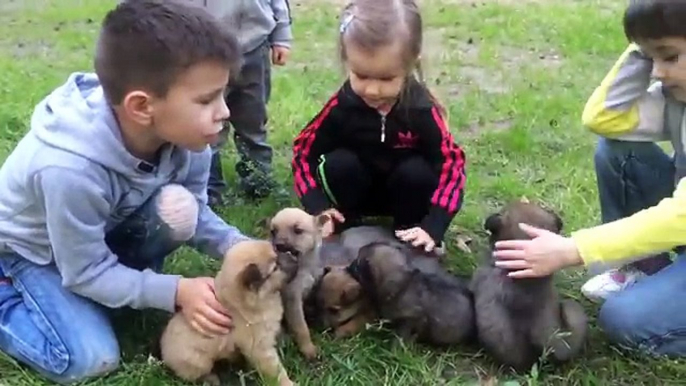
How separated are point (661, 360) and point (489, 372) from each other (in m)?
0.63

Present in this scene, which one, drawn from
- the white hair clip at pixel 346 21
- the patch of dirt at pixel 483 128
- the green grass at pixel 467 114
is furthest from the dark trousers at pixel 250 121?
the patch of dirt at pixel 483 128

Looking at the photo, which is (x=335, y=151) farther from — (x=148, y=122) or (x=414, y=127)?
(x=148, y=122)

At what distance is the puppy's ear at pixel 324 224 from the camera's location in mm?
3877

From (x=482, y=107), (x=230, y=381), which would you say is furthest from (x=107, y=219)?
(x=482, y=107)

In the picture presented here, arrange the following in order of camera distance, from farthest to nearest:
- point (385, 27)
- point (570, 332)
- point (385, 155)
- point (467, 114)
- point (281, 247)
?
point (467, 114) → point (385, 155) → point (385, 27) → point (281, 247) → point (570, 332)

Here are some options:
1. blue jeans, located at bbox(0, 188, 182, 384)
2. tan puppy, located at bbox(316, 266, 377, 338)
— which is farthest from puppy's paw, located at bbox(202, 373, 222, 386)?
tan puppy, located at bbox(316, 266, 377, 338)

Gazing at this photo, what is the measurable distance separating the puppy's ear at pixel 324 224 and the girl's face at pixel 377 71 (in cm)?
54

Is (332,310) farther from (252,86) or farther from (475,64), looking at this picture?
(475,64)

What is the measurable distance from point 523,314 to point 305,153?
1534mm

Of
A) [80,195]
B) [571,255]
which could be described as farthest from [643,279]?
[80,195]

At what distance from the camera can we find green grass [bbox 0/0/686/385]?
11.4ft

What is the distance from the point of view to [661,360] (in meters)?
3.53

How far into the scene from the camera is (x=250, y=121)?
5.22 metres

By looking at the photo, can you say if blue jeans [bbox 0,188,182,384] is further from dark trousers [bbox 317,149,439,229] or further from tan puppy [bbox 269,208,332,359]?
dark trousers [bbox 317,149,439,229]
